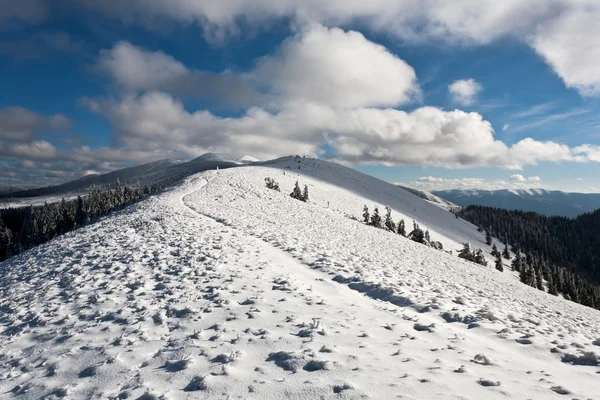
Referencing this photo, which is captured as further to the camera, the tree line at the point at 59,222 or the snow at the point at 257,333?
the tree line at the point at 59,222

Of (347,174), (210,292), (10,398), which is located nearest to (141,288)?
(210,292)

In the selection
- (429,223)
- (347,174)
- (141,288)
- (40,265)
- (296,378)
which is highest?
(347,174)

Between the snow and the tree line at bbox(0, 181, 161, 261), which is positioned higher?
the snow

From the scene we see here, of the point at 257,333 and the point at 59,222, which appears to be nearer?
the point at 257,333

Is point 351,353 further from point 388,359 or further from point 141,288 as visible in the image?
point 141,288

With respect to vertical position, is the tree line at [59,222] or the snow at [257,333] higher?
the snow at [257,333]

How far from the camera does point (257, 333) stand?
747 centimetres

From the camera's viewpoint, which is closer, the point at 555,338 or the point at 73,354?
the point at 73,354

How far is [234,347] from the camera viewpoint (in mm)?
6754

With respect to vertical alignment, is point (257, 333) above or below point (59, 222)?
above

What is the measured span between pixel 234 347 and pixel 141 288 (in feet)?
19.7

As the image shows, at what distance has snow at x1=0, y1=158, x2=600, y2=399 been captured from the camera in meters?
5.45

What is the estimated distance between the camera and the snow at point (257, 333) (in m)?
5.45

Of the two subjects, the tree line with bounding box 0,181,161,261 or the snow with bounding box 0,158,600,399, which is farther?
the tree line with bounding box 0,181,161,261
